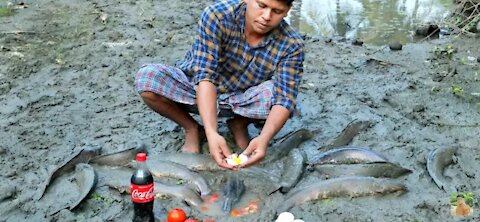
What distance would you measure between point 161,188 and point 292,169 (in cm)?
87

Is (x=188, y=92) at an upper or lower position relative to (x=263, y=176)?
upper

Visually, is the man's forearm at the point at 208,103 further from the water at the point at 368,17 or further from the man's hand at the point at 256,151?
the water at the point at 368,17

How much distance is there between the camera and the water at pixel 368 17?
25.9 ft

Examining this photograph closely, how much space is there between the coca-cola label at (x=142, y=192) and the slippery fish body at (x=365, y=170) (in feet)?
4.37

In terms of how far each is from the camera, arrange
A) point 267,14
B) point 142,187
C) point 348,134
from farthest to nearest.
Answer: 1. point 348,134
2. point 267,14
3. point 142,187

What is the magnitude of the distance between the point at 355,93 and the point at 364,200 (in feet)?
6.76

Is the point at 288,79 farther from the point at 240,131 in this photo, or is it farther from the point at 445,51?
the point at 445,51

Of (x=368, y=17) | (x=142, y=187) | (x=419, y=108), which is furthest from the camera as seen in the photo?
(x=368, y=17)

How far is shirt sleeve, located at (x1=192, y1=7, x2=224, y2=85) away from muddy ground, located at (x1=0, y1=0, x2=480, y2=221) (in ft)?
2.19

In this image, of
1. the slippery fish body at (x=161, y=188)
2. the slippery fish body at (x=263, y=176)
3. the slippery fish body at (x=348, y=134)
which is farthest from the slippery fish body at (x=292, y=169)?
the slippery fish body at (x=161, y=188)

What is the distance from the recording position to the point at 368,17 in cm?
892

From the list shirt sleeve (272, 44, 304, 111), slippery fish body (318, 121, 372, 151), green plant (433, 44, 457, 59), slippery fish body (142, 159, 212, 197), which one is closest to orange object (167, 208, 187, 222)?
slippery fish body (142, 159, 212, 197)

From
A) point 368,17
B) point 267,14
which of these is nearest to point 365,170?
point 267,14

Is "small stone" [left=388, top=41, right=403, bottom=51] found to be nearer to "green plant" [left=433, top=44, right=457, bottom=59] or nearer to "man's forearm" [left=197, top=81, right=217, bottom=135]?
"green plant" [left=433, top=44, right=457, bottom=59]
